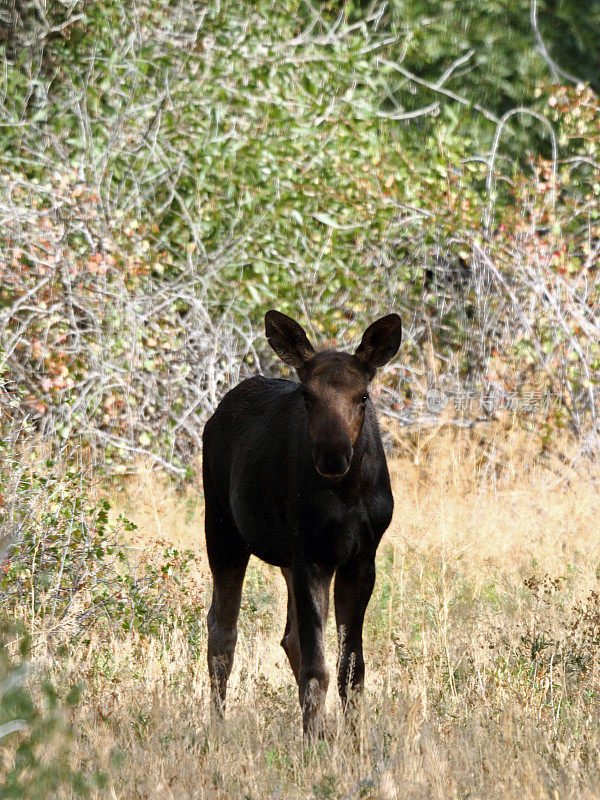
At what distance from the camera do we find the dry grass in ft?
14.3

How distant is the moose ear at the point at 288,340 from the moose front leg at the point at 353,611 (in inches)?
40.7

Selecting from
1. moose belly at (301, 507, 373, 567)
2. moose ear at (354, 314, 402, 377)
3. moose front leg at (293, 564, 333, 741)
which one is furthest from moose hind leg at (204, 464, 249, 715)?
moose ear at (354, 314, 402, 377)

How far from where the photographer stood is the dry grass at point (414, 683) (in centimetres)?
437

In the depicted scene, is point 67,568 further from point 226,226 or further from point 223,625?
point 226,226

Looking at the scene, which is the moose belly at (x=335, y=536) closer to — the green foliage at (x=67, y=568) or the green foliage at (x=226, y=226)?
the green foliage at (x=67, y=568)

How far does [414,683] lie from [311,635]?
86 centimetres

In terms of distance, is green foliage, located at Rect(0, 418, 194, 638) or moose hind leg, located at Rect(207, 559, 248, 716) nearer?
moose hind leg, located at Rect(207, 559, 248, 716)

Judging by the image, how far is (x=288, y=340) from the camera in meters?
5.58

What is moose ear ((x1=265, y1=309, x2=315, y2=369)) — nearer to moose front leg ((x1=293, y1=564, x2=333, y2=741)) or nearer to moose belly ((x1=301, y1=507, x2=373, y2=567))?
moose belly ((x1=301, y1=507, x2=373, y2=567))

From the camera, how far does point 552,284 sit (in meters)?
10.4

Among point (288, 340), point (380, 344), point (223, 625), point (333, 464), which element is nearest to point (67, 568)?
point (223, 625)

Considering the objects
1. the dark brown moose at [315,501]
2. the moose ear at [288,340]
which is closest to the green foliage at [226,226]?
the dark brown moose at [315,501]

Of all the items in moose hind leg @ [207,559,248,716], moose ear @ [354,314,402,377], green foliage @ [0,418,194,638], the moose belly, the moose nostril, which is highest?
moose ear @ [354,314,402,377]

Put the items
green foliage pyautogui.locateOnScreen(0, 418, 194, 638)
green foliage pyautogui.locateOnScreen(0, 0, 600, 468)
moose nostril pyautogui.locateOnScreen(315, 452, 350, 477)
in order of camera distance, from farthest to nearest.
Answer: green foliage pyautogui.locateOnScreen(0, 0, 600, 468)
green foliage pyautogui.locateOnScreen(0, 418, 194, 638)
moose nostril pyautogui.locateOnScreen(315, 452, 350, 477)
